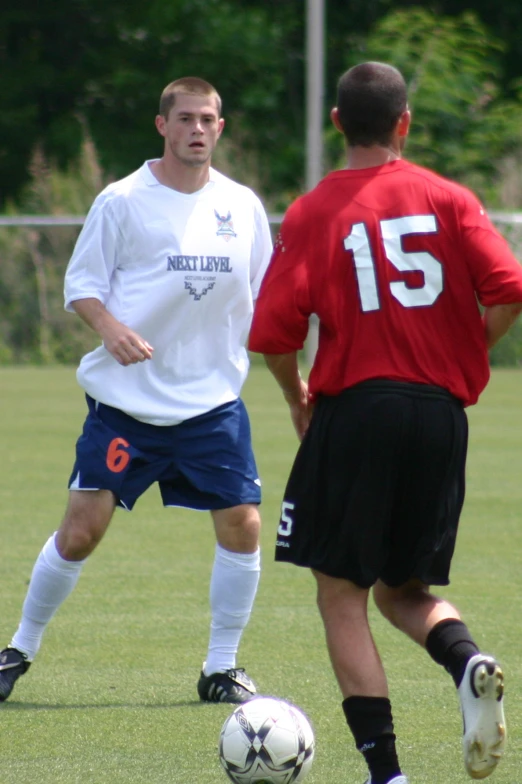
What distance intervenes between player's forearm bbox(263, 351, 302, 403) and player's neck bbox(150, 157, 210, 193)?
1.39 meters

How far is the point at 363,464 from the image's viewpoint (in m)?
3.71

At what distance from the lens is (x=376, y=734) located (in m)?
3.71

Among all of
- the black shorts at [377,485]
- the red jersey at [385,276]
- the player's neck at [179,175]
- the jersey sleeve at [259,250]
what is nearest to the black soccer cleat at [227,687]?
the black shorts at [377,485]

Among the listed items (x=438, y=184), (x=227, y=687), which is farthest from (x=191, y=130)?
(x=227, y=687)

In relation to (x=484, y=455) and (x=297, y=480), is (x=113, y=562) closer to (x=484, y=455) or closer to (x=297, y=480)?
(x=297, y=480)

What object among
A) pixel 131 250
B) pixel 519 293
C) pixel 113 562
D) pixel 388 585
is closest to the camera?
pixel 519 293

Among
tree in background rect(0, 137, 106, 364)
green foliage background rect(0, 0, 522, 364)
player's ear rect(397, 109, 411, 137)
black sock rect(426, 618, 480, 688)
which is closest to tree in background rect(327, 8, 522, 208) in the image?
green foliage background rect(0, 0, 522, 364)

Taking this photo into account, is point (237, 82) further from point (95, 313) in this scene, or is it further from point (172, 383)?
point (95, 313)

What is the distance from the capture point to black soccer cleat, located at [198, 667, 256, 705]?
492cm

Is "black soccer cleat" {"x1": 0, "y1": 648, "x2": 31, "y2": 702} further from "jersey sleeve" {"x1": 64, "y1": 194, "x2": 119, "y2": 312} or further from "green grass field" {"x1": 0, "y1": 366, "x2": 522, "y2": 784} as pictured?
"jersey sleeve" {"x1": 64, "y1": 194, "x2": 119, "y2": 312}

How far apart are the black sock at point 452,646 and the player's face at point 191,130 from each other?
196cm

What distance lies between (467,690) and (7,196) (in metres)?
27.0

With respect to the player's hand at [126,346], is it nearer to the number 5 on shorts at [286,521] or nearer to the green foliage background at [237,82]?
the number 5 on shorts at [286,521]

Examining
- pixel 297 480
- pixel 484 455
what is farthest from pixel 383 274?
pixel 484 455
